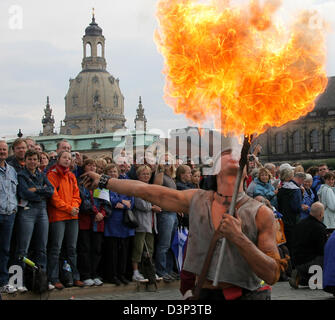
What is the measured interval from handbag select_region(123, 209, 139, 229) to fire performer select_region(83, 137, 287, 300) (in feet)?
21.1

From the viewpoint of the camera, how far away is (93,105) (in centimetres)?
15412

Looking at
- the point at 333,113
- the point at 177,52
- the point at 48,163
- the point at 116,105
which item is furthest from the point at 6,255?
the point at 116,105

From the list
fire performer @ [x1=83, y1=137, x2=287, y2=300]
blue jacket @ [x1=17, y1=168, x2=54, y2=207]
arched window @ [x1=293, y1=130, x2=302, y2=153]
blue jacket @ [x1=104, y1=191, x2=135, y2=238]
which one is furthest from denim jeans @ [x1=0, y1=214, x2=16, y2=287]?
arched window @ [x1=293, y1=130, x2=302, y2=153]

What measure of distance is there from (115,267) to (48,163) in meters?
2.21

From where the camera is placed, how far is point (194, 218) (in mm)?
5086

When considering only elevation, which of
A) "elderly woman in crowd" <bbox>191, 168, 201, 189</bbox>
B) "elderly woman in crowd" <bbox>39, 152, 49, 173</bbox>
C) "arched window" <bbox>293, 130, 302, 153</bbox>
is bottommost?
"elderly woman in crowd" <bbox>191, 168, 201, 189</bbox>

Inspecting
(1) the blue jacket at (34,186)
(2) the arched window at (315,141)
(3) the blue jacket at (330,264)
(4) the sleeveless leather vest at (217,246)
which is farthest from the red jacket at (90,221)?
(2) the arched window at (315,141)

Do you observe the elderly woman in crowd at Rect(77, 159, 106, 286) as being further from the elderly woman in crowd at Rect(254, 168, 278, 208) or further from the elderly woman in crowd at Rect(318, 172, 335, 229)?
the elderly woman in crowd at Rect(318, 172, 335, 229)

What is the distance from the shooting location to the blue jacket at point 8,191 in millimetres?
9906

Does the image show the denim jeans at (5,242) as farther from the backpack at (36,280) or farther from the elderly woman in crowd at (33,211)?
the backpack at (36,280)

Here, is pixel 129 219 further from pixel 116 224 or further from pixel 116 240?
pixel 116 240

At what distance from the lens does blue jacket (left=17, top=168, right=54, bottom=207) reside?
1024 cm

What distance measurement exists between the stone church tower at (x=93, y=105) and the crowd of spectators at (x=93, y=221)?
140m
